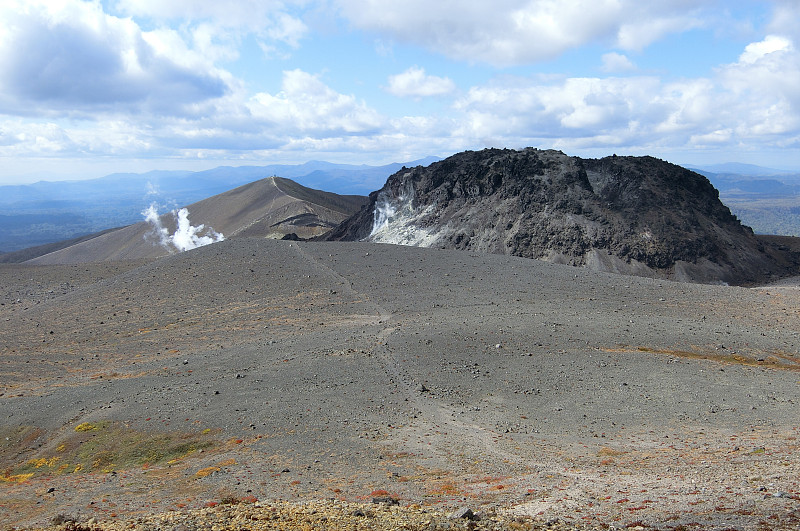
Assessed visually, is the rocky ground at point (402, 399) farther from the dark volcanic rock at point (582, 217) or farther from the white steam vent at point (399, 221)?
the white steam vent at point (399, 221)

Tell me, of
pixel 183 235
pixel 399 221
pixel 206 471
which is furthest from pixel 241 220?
pixel 206 471

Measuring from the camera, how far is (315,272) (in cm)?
3400

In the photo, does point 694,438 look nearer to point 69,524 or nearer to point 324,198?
point 69,524

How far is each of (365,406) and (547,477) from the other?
23.1ft

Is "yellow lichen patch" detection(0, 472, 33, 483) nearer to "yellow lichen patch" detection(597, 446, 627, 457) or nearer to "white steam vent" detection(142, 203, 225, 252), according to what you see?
"yellow lichen patch" detection(597, 446, 627, 457)

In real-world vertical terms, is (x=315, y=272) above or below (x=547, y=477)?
above

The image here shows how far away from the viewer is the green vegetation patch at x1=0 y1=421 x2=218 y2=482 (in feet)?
49.5

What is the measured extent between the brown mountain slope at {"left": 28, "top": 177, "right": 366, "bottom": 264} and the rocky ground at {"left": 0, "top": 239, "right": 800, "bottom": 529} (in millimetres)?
50114

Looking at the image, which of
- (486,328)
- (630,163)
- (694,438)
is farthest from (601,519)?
(630,163)

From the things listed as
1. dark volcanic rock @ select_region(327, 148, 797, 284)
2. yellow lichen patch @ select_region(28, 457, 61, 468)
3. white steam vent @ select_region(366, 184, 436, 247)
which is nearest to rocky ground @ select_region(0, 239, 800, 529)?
yellow lichen patch @ select_region(28, 457, 61, 468)

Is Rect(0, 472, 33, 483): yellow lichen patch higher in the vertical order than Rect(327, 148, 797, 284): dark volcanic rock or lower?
lower

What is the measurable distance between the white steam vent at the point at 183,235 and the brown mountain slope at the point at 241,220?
16.7 inches

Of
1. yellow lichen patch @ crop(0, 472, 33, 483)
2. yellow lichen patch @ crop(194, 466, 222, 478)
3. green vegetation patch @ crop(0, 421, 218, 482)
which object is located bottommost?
yellow lichen patch @ crop(0, 472, 33, 483)

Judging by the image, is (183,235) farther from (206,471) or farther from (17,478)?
(206,471)
